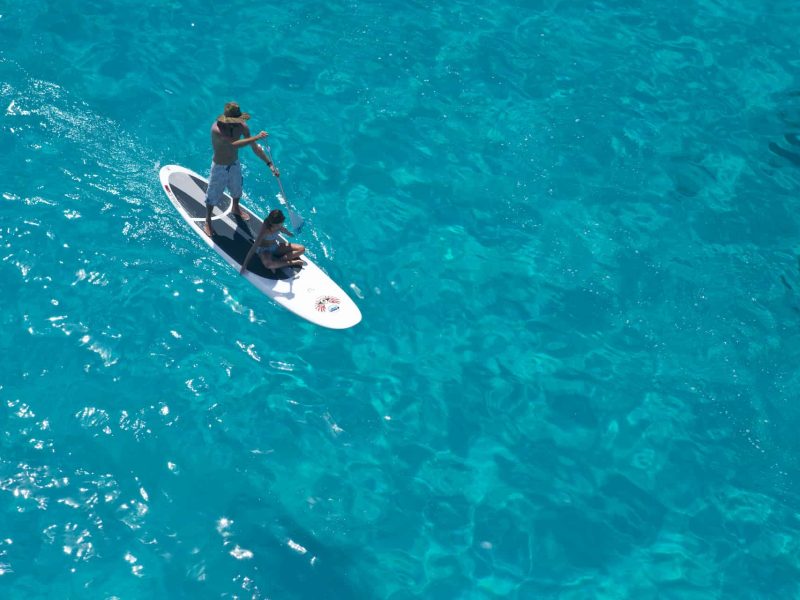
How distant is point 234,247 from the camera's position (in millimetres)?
14133

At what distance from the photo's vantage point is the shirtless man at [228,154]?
13.0 meters

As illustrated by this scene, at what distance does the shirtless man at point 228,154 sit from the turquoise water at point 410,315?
97 cm

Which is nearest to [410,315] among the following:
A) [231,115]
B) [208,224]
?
[208,224]

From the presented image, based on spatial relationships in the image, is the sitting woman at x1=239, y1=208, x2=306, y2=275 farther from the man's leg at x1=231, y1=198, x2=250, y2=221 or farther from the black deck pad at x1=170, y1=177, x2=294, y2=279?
the man's leg at x1=231, y1=198, x2=250, y2=221

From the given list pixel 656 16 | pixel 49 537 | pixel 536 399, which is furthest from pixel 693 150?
pixel 49 537

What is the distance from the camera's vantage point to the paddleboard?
44.3 ft

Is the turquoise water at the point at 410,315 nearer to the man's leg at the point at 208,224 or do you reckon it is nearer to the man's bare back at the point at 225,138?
the man's leg at the point at 208,224

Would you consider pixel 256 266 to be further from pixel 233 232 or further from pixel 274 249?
pixel 233 232

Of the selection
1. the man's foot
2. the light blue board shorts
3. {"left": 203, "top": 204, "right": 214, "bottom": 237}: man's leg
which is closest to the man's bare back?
the light blue board shorts

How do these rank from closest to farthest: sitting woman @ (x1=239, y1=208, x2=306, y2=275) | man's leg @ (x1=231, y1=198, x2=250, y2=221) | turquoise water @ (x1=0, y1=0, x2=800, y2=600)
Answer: turquoise water @ (x1=0, y1=0, x2=800, y2=600)
sitting woman @ (x1=239, y1=208, x2=306, y2=275)
man's leg @ (x1=231, y1=198, x2=250, y2=221)

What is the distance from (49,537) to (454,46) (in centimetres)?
1226

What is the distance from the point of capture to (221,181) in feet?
45.0

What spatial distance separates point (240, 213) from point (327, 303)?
7.84 feet

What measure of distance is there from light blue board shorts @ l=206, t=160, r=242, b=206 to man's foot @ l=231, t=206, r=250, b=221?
20.8 inches
